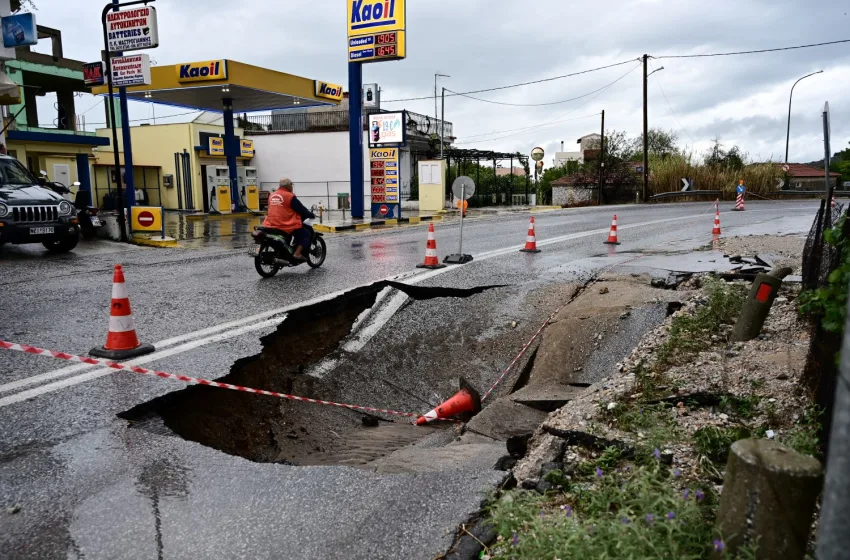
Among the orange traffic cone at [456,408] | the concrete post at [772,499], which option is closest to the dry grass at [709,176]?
the orange traffic cone at [456,408]

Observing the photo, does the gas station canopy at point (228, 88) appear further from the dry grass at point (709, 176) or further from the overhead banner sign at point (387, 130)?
the dry grass at point (709, 176)

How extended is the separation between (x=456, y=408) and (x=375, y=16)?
1775 centimetres

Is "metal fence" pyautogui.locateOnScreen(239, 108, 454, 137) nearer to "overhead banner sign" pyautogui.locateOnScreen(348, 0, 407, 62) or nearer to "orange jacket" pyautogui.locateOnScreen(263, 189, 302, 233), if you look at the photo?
"overhead banner sign" pyautogui.locateOnScreen(348, 0, 407, 62)

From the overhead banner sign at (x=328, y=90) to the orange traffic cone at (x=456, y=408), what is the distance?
2215 centimetres

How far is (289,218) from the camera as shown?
400 inches

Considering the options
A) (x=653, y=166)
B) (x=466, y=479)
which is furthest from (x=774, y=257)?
(x=653, y=166)

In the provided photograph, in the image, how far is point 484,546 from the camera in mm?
2711

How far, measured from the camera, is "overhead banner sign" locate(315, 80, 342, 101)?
25.8 m

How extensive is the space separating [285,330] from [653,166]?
41.4 metres

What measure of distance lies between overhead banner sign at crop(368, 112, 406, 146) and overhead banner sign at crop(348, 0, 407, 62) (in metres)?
Result: 4.43

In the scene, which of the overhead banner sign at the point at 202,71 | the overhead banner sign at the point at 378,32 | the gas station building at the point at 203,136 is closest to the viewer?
the overhead banner sign at the point at 378,32

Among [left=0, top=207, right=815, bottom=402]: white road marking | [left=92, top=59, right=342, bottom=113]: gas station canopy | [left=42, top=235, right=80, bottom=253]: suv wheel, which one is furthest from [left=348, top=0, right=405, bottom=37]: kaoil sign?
[left=0, top=207, right=815, bottom=402]: white road marking

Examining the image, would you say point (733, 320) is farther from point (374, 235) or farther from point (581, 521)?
point (374, 235)

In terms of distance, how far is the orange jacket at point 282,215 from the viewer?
10.1 m
